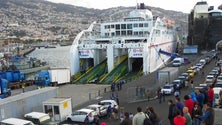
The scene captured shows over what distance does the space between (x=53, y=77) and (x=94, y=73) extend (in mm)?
5402

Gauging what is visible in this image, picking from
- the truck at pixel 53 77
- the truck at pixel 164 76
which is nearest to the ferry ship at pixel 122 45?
the truck at pixel 53 77

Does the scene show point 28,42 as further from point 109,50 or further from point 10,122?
point 10,122

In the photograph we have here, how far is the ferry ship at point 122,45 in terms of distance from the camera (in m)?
37.6

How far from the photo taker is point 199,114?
984 centimetres

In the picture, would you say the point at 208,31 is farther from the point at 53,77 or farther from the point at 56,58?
the point at 56,58

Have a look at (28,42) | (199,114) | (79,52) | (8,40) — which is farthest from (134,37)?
(28,42)

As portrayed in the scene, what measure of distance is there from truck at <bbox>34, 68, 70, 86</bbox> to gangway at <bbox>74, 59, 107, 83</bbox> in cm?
157

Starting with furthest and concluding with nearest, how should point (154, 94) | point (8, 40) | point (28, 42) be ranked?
point (28, 42)
point (8, 40)
point (154, 94)

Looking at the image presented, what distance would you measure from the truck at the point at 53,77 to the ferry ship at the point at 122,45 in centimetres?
216

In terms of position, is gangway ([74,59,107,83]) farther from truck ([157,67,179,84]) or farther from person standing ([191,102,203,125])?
person standing ([191,102,203,125])

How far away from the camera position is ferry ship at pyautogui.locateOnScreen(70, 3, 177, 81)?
37562mm

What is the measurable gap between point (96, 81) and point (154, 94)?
14222 millimetres

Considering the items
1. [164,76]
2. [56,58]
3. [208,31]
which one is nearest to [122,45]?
[164,76]

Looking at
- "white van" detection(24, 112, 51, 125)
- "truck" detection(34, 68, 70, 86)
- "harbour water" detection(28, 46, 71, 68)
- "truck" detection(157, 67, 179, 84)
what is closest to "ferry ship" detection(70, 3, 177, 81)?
"truck" detection(34, 68, 70, 86)
